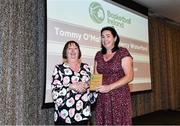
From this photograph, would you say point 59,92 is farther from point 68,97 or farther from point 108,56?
point 108,56

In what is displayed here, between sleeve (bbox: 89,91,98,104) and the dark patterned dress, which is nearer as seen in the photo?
the dark patterned dress

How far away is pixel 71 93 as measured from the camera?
2197 mm

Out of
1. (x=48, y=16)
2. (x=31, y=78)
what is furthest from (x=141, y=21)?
(x=31, y=78)

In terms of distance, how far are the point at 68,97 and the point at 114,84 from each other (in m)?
0.43

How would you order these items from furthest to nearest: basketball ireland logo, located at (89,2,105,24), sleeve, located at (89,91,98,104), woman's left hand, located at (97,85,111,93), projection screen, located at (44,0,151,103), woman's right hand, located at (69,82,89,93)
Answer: basketball ireland logo, located at (89,2,105,24)
projection screen, located at (44,0,151,103)
sleeve, located at (89,91,98,104)
woman's right hand, located at (69,82,89,93)
woman's left hand, located at (97,85,111,93)

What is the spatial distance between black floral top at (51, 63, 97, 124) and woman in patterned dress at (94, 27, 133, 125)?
16cm

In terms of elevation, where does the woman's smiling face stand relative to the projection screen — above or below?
below

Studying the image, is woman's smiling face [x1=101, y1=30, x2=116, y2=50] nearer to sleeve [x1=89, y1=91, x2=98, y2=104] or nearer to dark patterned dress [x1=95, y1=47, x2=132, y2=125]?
dark patterned dress [x1=95, y1=47, x2=132, y2=125]

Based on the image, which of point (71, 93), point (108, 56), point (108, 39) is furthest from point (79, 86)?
point (108, 39)

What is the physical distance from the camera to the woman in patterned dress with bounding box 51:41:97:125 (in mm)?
2168

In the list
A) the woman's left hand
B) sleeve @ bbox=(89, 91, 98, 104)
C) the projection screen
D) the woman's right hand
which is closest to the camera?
the woman's left hand

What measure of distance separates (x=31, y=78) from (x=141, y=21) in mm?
2845

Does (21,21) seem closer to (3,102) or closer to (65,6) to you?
(65,6)

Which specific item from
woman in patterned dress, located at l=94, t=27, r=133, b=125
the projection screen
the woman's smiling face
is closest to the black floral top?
woman in patterned dress, located at l=94, t=27, r=133, b=125
